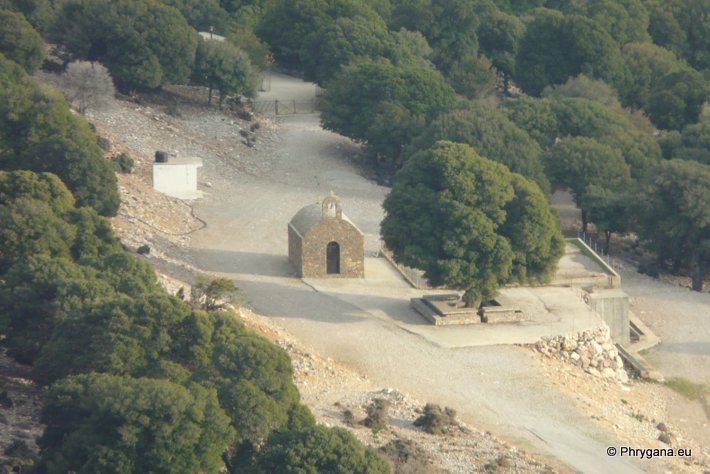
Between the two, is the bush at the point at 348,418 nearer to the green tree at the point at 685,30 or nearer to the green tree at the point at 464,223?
the green tree at the point at 464,223

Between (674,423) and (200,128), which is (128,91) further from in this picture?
(674,423)

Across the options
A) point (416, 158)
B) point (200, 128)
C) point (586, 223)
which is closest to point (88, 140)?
point (416, 158)

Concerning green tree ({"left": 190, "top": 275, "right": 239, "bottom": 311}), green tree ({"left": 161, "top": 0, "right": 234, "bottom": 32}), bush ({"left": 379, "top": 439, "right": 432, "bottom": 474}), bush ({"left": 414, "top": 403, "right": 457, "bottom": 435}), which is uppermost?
green tree ({"left": 161, "top": 0, "right": 234, "bottom": 32})

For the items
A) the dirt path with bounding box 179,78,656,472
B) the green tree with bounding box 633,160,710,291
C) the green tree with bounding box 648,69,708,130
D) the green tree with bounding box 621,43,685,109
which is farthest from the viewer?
the green tree with bounding box 621,43,685,109

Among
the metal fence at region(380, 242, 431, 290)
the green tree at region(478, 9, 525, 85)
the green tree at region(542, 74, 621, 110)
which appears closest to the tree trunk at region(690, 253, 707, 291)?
the metal fence at region(380, 242, 431, 290)

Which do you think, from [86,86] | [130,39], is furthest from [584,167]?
[86,86]

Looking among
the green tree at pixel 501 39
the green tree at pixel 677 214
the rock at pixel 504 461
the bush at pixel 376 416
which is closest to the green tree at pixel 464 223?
the bush at pixel 376 416

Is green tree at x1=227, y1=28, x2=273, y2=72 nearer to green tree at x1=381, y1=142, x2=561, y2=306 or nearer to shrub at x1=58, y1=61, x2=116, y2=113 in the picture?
shrub at x1=58, y1=61, x2=116, y2=113
